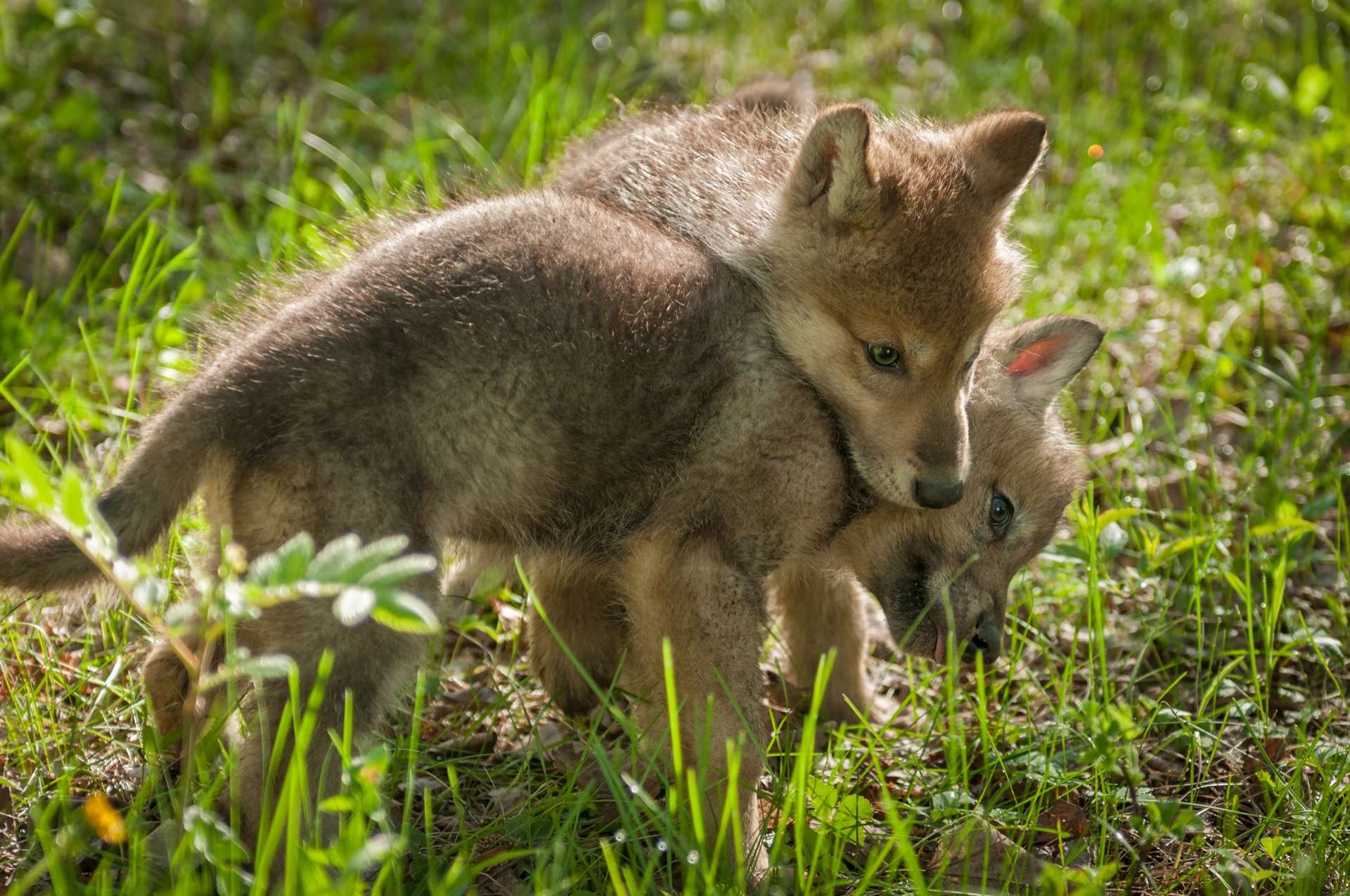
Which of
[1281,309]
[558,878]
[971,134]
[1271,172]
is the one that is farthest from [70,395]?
[1271,172]

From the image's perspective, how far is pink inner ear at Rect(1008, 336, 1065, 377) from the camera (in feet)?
12.7

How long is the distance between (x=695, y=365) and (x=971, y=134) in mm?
1157

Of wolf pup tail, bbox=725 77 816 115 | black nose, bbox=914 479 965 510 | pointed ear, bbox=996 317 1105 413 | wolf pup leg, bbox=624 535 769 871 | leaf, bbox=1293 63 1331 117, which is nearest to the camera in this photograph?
wolf pup leg, bbox=624 535 769 871

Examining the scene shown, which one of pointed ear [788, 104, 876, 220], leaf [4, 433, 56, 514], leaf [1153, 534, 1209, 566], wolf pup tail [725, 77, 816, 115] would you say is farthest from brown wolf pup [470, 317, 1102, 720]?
leaf [4, 433, 56, 514]

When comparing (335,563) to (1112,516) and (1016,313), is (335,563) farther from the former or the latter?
(1016,313)

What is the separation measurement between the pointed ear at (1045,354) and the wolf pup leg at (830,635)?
75 centimetres

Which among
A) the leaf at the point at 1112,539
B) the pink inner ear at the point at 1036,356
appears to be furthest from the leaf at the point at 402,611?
the leaf at the point at 1112,539

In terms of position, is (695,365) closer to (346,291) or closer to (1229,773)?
(346,291)

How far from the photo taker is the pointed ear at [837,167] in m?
3.46

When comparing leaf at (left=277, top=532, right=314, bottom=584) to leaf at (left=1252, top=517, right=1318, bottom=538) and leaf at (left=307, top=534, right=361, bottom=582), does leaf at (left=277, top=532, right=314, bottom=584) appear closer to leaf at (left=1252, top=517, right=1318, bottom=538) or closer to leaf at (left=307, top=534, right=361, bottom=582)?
leaf at (left=307, top=534, right=361, bottom=582)

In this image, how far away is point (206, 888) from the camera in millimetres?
2629

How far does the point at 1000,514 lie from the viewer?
3.71 meters

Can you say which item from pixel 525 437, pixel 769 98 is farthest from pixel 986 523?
pixel 769 98

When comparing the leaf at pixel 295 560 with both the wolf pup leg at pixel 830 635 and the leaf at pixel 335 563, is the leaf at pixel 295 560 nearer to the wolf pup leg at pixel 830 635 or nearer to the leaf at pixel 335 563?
the leaf at pixel 335 563
